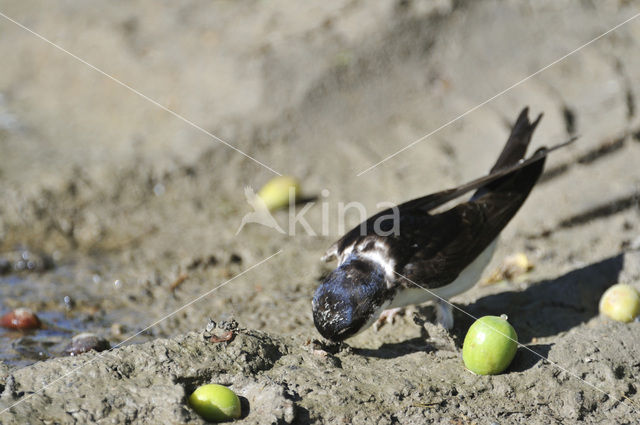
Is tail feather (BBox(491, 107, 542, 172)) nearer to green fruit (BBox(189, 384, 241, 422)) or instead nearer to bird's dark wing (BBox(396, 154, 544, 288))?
bird's dark wing (BBox(396, 154, 544, 288))

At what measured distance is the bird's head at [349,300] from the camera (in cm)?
391

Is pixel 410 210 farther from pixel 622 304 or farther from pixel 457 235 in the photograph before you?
pixel 622 304

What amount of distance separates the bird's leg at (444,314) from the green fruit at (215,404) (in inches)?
59.6

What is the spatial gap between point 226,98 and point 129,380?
416 centimetres

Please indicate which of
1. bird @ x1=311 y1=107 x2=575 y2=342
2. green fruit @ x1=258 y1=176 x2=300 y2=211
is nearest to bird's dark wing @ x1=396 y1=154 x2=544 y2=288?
bird @ x1=311 y1=107 x2=575 y2=342

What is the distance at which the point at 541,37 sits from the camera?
24.4ft

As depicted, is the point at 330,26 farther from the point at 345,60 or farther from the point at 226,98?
the point at 226,98

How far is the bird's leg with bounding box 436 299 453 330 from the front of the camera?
443 cm

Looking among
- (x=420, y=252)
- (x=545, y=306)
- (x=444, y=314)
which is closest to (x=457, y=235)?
(x=420, y=252)

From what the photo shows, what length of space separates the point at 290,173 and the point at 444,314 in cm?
275

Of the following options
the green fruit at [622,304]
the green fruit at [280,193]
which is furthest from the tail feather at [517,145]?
the green fruit at [280,193]

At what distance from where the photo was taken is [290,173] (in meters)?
6.82

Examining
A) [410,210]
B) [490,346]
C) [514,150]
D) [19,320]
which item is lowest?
[19,320]

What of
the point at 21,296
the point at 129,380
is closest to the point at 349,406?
the point at 129,380
